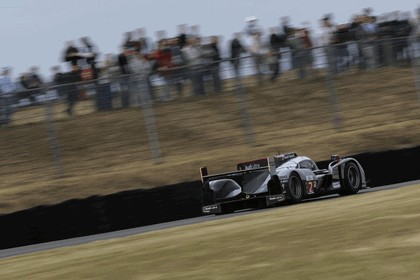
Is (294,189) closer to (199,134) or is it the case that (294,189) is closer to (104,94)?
(199,134)

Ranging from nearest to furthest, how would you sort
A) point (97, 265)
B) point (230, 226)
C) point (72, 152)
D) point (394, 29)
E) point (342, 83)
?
point (97, 265) < point (230, 226) < point (72, 152) < point (342, 83) < point (394, 29)

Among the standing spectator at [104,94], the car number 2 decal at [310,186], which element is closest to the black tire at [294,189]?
the car number 2 decal at [310,186]

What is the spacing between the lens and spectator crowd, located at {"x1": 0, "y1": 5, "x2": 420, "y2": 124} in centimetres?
1584

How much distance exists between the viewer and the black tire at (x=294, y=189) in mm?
13773

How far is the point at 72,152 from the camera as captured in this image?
15.6 metres

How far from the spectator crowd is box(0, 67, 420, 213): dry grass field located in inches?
9.0

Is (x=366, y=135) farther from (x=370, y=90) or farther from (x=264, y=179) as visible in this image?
(x=264, y=179)

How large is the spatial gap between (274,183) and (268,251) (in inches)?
241

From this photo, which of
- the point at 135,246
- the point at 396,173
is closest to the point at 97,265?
the point at 135,246

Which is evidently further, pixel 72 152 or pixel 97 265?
pixel 72 152

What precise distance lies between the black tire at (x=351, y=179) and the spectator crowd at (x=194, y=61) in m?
2.75

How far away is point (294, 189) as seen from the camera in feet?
45.7

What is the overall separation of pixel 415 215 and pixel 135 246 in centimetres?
280

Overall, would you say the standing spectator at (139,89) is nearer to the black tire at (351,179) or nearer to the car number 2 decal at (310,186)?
the car number 2 decal at (310,186)
